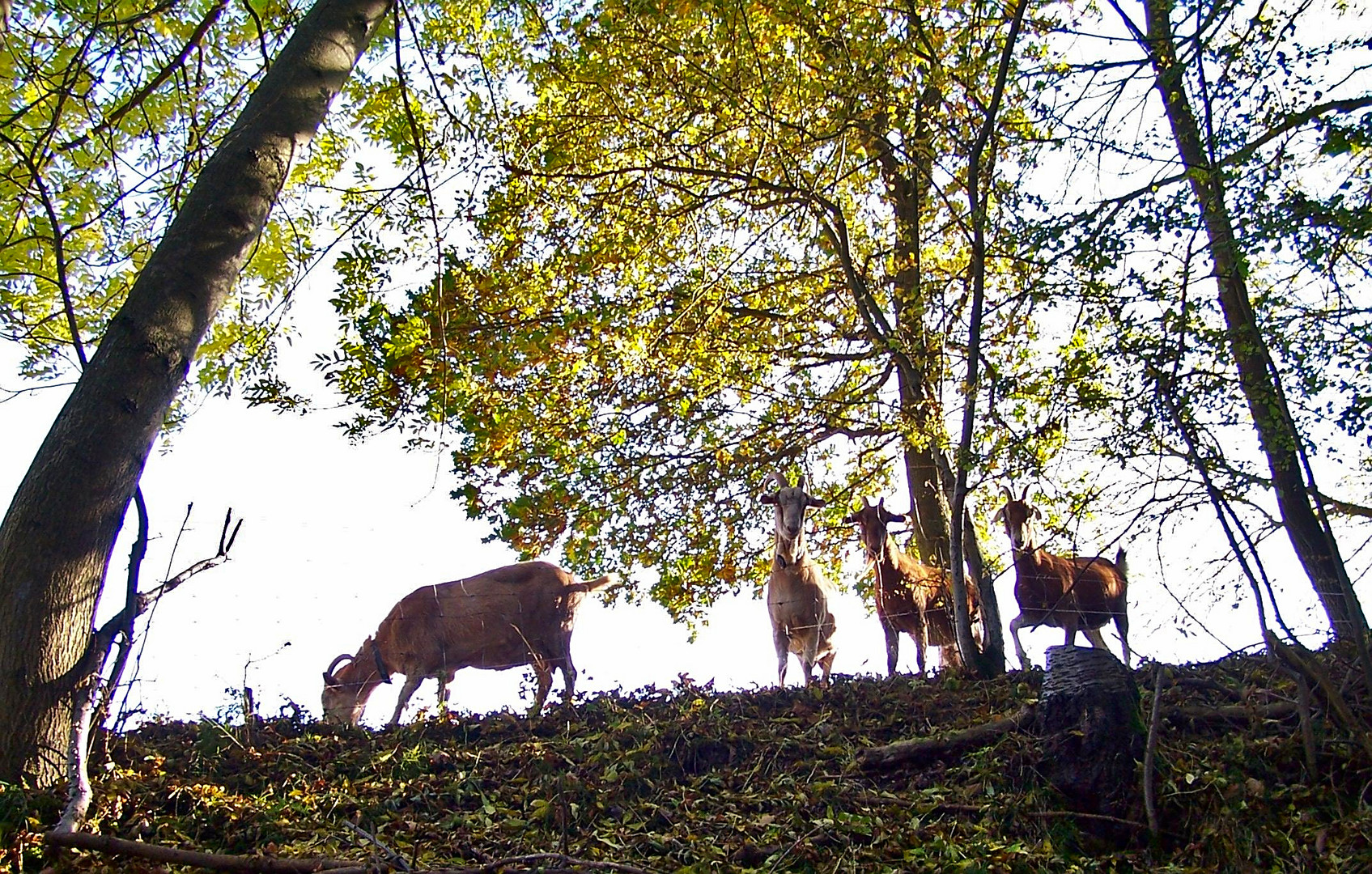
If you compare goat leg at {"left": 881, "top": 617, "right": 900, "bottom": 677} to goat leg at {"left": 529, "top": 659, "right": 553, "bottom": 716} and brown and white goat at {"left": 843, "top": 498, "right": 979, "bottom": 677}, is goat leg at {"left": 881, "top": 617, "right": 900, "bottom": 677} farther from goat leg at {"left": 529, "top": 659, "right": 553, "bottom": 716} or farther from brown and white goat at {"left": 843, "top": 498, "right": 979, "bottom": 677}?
goat leg at {"left": 529, "top": 659, "right": 553, "bottom": 716}

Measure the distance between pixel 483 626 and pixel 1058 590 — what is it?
6779 mm

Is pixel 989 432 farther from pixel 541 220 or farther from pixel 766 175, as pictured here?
pixel 541 220

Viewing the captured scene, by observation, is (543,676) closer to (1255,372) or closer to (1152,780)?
(1152,780)

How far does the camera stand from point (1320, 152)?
5965 millimetres

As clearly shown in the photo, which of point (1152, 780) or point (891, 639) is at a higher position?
point (891, 639)

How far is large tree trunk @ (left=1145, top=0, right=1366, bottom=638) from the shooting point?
6.19 metres

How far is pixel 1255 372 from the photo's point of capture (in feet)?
22.0

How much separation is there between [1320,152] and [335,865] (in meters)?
6.52

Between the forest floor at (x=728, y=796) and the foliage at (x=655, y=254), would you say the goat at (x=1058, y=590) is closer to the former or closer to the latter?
the foliage at (x=655, y=254)

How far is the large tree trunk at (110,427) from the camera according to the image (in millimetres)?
4312

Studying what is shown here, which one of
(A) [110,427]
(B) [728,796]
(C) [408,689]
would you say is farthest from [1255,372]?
(C) [408,689]

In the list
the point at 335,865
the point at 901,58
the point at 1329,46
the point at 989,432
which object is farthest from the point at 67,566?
the point at 1329,46

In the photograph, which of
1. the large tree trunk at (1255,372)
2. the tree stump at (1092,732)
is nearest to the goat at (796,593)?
the large tree trunk at (1255,372)

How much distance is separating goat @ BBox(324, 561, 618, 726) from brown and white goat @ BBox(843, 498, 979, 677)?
293 cm
